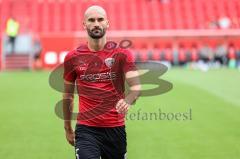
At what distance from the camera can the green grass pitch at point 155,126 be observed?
1054 centimetres

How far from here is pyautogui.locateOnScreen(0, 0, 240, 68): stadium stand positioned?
36094 mm

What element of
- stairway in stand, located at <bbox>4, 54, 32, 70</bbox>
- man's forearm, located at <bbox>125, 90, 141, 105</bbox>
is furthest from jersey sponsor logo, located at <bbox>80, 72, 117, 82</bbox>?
stairway in stand, located at <bbox>4, 54, 32, 70</bbox>

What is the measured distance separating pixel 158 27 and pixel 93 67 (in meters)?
33.4

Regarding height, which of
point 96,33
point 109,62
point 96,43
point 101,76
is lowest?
point 101,76

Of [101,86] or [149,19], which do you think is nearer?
[101,86]

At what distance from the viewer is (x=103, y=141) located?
670 cm

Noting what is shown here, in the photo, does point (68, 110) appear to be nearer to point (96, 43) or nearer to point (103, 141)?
point (103, 141)

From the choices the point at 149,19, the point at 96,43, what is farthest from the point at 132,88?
the point at 149,19

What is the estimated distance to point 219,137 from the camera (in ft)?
39.1

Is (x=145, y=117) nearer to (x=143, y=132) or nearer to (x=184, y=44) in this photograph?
(x=143, y=132)

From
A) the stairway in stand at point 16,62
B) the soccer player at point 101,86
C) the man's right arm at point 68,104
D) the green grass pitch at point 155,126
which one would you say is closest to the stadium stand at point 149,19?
the stairway in stand at point 16,62

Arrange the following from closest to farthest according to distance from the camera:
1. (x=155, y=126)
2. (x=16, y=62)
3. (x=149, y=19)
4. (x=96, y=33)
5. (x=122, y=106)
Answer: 1. (x=122, y=106)
2. (x=96, y=33)
3. (x=155, y=126)
4. (x=16, y=62)
5. (x=149, y=19)

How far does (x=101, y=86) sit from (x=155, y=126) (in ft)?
22.6

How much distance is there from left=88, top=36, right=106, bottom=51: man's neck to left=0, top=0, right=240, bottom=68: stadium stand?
2891 centimetres
